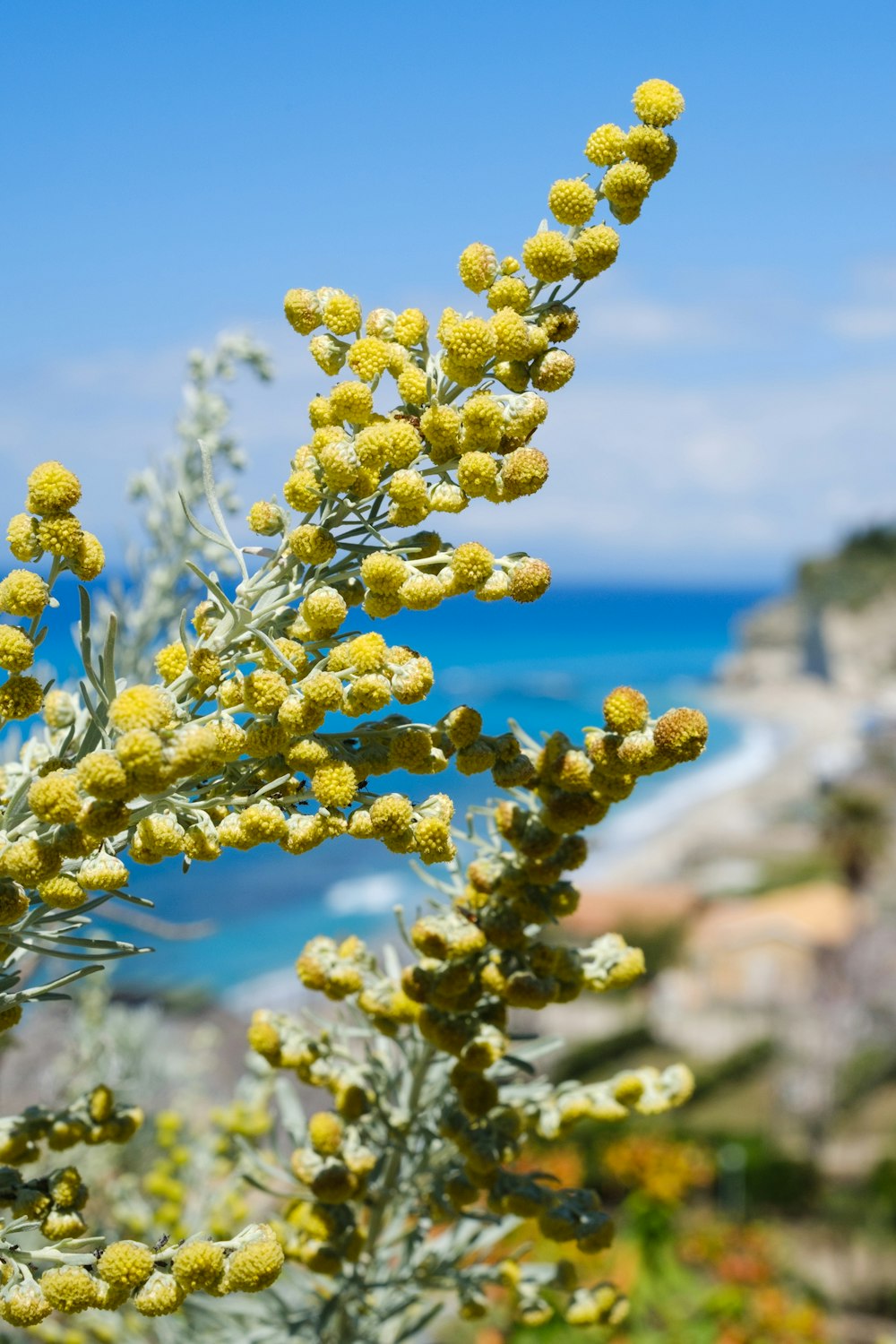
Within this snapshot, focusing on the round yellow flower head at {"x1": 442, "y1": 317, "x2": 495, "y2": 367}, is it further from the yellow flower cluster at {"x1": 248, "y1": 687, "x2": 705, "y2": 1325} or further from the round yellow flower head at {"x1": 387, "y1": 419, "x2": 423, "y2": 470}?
the yellow flower cluster at {"x1": 248, "y1": 687, "x2": 705, "y2": 1325}

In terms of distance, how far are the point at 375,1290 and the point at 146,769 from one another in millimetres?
1444

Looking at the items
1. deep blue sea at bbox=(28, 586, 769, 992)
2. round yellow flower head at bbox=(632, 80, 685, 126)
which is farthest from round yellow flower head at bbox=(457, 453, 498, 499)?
deep blue sea at bbox=(28, 586, 769, 992)

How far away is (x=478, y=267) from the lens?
55.1 inches

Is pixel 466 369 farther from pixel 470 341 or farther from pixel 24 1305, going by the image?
pixel 24 1305

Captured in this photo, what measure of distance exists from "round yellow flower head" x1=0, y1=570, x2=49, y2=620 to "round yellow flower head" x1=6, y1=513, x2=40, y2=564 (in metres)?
0.03

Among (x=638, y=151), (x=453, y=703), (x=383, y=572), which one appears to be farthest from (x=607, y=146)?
(x=453, y=703)

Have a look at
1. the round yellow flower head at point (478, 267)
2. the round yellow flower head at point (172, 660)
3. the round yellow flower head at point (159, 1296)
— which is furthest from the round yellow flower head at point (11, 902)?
the round yellow flower head at point (478, 267)

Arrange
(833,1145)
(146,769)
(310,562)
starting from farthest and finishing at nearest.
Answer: (833,1145)
(310,562)
(146,769)

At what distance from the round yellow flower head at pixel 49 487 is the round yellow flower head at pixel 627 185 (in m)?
0.69

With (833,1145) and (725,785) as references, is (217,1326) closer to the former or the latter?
(833,1145)

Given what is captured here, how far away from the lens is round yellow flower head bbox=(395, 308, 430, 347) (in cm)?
141

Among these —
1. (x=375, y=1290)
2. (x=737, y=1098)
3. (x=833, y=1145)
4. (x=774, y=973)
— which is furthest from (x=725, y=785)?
(x=375, y=1290)

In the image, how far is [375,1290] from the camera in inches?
84.7

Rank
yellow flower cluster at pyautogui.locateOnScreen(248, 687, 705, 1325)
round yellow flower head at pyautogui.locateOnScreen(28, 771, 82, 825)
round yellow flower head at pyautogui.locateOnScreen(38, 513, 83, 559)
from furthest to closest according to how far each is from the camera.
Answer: yellow flower cluster at pyautogui.locateOnScreen(248, 687, 705, 1325) < round yellow flower head at pyautogui.locateOnScreen(38, 513, 83, 559) < round yellow flower head at pyautogui.locateOnScreen(28, 771, 82, 825)
